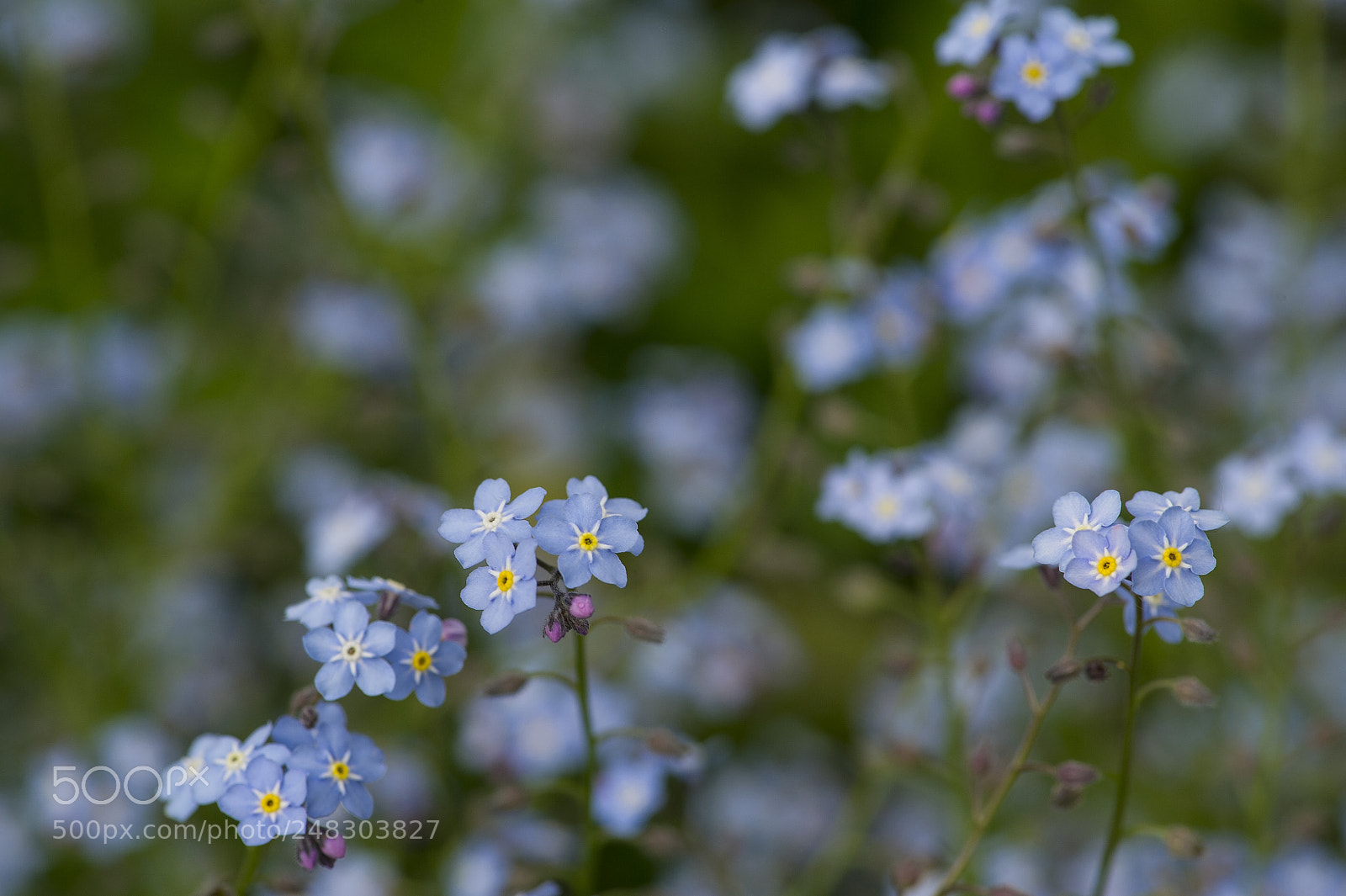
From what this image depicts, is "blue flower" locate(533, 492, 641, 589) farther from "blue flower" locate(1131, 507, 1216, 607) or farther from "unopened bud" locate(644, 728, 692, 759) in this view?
"blue flower" locate(1131, 507, 1216, 607)

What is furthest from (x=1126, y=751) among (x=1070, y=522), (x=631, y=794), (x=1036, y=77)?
(x=1036, y=77)

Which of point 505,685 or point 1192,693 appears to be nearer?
point 1192,693

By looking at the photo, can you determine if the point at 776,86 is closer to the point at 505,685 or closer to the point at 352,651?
the point at 505,685

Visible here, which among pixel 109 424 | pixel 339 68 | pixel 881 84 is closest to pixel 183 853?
pixel 109 424

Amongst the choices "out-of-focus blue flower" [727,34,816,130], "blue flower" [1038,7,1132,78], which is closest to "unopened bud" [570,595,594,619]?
"blue flower" [1038,7,1132,78]

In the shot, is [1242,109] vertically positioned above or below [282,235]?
above

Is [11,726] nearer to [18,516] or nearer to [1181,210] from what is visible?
[18,516]

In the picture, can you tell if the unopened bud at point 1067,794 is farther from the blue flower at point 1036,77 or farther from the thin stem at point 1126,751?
the blue flower at point 1036,77
